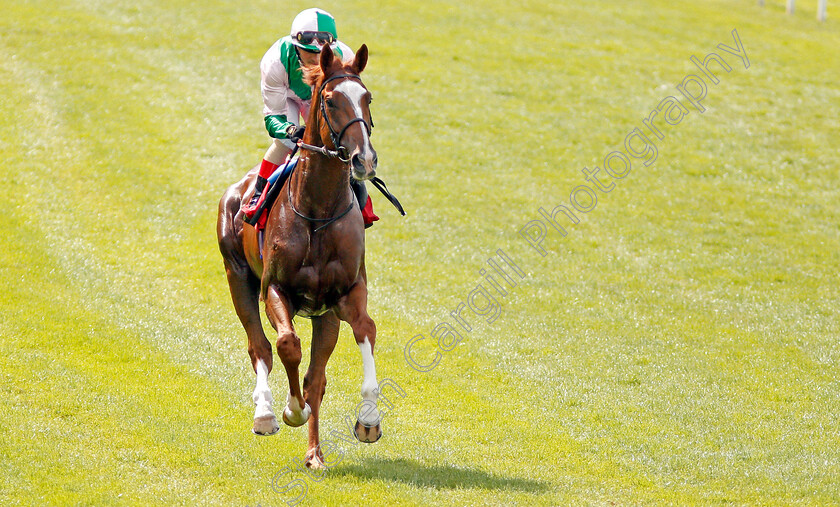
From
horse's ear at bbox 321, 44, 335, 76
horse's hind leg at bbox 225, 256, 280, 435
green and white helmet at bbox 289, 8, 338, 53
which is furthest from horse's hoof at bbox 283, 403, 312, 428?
green and white helmet at bbox 289, 8, 338, 53

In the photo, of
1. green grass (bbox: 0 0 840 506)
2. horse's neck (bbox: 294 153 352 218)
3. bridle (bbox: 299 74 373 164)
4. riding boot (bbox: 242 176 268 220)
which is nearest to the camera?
bridle (bbox: 299 74 373 164)

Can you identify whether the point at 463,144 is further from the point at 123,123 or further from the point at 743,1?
the point at 743,1

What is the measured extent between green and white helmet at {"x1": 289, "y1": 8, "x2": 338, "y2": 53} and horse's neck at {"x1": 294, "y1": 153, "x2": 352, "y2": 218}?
107cm

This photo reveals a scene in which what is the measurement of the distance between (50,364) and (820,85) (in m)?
22.7

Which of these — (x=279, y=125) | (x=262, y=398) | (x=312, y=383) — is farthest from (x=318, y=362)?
(x=279, y=125)

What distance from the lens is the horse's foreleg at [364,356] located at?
7090 millimetres

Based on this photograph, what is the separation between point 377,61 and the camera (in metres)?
25.4

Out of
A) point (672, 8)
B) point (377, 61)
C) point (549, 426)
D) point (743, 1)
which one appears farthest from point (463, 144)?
point (743, 1)

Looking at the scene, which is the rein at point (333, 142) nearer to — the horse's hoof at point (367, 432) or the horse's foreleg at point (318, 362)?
the horse's foreleg at point (318, 362)

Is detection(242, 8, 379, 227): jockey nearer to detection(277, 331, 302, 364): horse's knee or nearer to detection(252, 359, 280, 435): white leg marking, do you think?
detection(277, 331, 302, 364): horse's knee

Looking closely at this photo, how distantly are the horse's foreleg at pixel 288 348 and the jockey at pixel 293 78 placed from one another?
1.01m

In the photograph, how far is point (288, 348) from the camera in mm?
7133

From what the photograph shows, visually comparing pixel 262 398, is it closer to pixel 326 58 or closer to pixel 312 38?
pixel 326 58

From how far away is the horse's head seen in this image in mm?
6449
